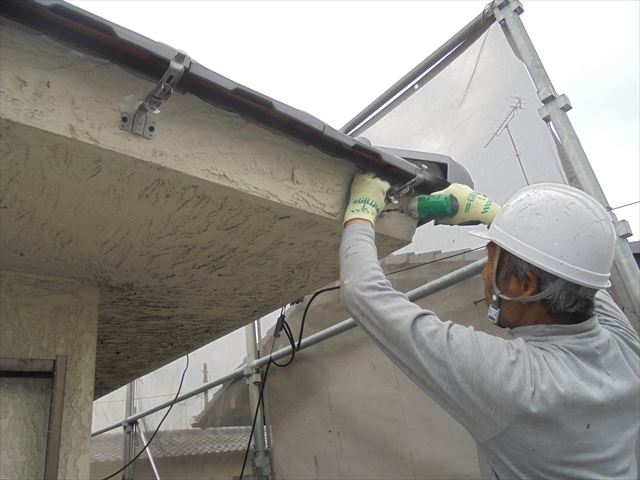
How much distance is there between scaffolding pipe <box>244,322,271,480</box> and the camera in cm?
395

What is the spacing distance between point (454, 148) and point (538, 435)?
2.32m

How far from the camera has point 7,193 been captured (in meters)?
1.46

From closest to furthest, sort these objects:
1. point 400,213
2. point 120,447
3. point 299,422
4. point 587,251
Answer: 1. point 587,251
2. point 400,213
3. point 299,422
4. point 120,447

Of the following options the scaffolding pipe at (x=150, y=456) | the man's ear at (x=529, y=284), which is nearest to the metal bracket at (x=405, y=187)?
the man's ear at (x=529, y=284)

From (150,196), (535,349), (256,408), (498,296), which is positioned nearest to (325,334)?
(256,408)

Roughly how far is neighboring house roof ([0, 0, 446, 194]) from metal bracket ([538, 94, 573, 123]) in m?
1.02

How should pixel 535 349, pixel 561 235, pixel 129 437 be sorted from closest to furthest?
pixel 535 349, pixel 561 235, pixel 129 437

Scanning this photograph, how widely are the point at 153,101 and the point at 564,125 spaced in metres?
2.00

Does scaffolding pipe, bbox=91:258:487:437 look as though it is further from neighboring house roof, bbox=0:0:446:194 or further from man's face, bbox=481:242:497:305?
man's face, bbox=481:242:497:305

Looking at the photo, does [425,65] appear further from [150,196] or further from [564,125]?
[150,196]

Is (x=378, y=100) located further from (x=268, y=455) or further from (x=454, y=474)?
(x=268, y=455)

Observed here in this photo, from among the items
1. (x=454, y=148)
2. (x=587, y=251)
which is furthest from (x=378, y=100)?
(x=587, y=251)

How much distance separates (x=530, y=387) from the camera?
1.08 meters

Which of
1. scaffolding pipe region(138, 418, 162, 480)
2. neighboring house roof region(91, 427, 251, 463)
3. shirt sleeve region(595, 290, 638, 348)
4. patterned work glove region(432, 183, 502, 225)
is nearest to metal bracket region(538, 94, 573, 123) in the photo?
patterned work glove region(432, 183, 502, 225)
